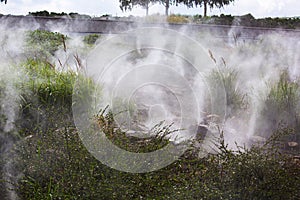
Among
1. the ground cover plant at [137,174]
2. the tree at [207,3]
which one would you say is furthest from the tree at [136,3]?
the ground cover plant at [137,174]

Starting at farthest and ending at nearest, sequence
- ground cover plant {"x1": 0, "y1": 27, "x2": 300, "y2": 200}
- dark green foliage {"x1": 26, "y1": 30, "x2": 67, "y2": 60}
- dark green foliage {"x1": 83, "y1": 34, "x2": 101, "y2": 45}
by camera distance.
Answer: dark green foliage {"x1": 83, "y1": 34, "x2": 101, "y2": 45}, dark green foliage {"x1": 26, "y1": 30, "x2": 67, "y2": 60}, ground cover plant {"x1": 0, "y1": 27, "x2": 300, "y2": 200}

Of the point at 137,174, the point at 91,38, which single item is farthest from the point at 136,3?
the point at 137,174

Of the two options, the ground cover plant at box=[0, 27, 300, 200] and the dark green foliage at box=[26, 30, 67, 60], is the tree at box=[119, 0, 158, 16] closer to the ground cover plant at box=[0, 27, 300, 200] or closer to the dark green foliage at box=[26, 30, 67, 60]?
the dark green foliage at box=[26, 30, 67, 60]

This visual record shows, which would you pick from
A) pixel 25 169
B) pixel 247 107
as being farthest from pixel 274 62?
pixel 25 169

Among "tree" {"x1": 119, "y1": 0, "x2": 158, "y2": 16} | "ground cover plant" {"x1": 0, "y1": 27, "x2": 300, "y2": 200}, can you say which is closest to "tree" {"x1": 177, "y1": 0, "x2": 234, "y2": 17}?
"tree" {"x1": 119, "y1": 0, "x2": 158, "y2": 16}

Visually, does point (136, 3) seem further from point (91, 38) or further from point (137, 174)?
point (137, 174)

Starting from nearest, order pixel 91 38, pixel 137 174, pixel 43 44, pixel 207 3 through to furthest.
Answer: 1. pixel 137 174
2. pixel 43 44
3. pixel 91 38
4. pixel 207 3

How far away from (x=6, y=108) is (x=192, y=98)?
6.50ft

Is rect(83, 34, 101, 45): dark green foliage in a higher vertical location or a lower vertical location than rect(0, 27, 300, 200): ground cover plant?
higher

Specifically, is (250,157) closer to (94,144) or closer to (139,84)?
(94,144)

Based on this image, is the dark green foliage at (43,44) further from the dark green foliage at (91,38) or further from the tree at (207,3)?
the tree at (207,3)

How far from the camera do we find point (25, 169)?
2.89m

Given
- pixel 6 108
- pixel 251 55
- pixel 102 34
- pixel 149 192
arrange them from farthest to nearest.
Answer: pixel 102 34, pixel 251 55, pixel 6 108, pixel 149 192

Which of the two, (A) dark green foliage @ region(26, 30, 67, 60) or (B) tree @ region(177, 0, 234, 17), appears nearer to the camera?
(A) dark green foliage @ region(26, 30, 67, 60)
